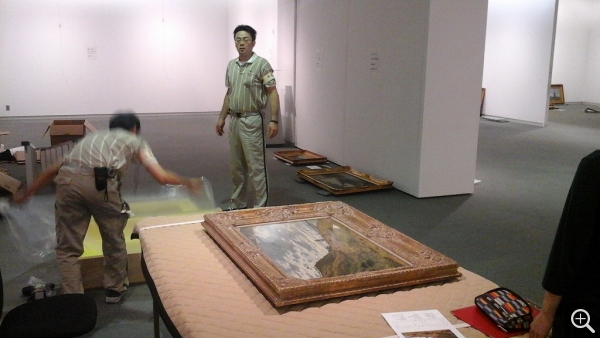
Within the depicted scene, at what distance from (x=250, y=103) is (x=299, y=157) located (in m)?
2.68

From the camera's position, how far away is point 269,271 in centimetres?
176

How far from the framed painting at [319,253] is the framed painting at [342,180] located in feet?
9.25

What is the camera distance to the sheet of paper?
1.50m

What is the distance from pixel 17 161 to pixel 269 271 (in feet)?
17.7

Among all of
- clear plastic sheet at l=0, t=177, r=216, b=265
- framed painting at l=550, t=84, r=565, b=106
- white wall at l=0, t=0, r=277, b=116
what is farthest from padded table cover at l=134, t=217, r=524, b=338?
framed painting at l=550, t=84, r=565, b=106

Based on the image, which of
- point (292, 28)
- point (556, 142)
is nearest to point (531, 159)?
point (556, 142)

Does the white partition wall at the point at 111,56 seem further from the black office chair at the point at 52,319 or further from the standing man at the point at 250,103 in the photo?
the black office chair at the point at 52,319

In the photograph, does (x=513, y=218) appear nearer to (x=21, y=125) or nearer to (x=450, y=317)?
(x=450, y=317)

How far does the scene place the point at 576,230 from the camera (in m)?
1.34

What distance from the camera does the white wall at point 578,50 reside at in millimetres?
14055

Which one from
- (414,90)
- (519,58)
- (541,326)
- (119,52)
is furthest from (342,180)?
(119,52)

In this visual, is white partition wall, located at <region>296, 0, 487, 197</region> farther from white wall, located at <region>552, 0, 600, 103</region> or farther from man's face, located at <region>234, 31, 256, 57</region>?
white wall, located at <region>552, 0, 600, 103</region>

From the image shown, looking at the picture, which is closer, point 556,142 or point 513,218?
point 513,218

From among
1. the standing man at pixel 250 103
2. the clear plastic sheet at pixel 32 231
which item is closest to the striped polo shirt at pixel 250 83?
the standing man at pixel 250 103
